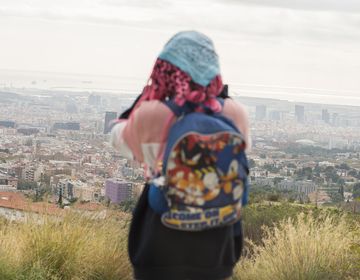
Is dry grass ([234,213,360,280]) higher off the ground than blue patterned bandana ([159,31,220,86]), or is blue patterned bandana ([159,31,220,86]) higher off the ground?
blue patterned bandana ([159,31,220,86])

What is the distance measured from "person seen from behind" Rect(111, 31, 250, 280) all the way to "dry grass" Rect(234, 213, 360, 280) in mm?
2286

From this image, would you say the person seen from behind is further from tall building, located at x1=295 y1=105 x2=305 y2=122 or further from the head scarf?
tall building, located at x1=295 y1=105 x2=305 y2=122

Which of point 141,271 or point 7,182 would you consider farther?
point 7,182

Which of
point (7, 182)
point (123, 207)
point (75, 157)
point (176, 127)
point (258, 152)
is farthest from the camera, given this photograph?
point (258, 152)

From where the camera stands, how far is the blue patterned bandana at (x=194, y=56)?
2.89 m

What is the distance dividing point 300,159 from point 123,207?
3698 cm

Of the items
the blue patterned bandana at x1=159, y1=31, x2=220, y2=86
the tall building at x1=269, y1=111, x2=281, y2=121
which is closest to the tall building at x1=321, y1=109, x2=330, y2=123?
the tall building at x1=269, y1=111, x2=281, y2=121

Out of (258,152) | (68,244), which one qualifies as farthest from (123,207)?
(258,152)

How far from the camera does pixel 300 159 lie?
43.2m

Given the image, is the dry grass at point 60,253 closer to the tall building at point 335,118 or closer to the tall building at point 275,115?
the tall building at point 275,115

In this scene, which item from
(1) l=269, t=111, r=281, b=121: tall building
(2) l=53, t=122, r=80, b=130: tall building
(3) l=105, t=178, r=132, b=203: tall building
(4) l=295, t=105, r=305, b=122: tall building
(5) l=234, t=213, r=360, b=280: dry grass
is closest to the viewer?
(5) l=234, t=213, r=360, b=280: dry grass

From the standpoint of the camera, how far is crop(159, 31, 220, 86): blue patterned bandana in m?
2.89

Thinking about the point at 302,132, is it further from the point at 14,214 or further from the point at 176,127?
the point at 176,127

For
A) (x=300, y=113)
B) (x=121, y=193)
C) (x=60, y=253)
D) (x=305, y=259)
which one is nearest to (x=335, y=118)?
(x=300, y=113)
